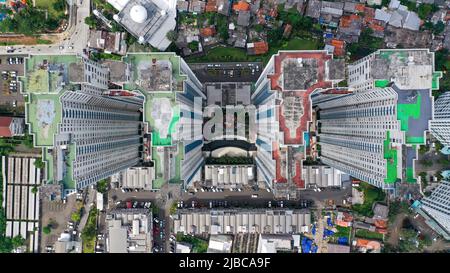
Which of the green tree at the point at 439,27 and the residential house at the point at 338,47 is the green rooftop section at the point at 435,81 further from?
the green tree at the point at 439,27

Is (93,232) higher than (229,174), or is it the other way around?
(229,174)

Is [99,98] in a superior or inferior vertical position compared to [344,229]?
superior

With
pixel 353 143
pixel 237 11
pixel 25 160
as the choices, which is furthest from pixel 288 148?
pixel 25 160

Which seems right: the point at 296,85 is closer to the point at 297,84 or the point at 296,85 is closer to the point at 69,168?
the point at 297,84

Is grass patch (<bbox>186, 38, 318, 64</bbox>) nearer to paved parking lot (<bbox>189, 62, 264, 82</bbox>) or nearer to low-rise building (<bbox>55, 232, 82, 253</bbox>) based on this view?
paved parking lot (<bbox>189, 62, 264, 82</bbox>)

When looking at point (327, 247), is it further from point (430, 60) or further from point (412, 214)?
point (430, 60)

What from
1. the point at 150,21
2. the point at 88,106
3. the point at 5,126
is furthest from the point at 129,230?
the point at 150,21
